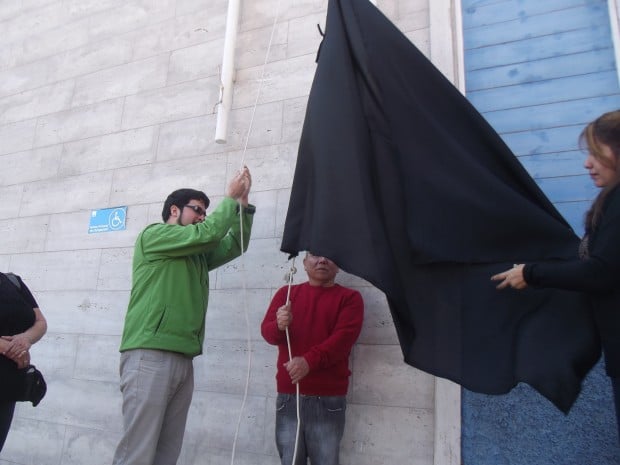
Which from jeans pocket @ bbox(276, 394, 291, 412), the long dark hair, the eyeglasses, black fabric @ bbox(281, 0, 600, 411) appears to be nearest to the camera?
the long dark hair

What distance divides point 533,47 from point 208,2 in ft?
7.71

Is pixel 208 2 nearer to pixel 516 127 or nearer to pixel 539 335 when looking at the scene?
pixel 516 127

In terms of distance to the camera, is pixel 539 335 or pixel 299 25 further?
pixel 299 25

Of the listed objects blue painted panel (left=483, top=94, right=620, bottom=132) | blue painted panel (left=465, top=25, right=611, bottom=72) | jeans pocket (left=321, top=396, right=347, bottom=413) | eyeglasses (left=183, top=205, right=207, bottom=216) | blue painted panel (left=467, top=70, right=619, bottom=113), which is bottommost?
jeans pocket (left=321, top=396, right=347, bottom=413)

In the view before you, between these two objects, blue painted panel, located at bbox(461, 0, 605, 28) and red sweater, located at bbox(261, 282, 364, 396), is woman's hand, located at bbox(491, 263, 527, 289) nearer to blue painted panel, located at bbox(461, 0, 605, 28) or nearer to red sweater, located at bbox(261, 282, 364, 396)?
red sweater, located at bbox(261, 282, 364, 396)

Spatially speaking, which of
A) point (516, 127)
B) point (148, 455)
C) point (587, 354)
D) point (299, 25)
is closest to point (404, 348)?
point (587, 354)

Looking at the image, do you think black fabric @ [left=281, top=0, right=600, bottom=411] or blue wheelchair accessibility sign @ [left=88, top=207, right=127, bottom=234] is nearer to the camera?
black fabric @ [left=281, top=0, right=600, bottom=411]

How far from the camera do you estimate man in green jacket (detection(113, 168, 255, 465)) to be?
7.94ft

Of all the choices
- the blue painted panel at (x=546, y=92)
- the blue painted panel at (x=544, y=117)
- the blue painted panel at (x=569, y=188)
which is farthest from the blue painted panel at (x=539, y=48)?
the blue painted panel at (x=569, y=188)

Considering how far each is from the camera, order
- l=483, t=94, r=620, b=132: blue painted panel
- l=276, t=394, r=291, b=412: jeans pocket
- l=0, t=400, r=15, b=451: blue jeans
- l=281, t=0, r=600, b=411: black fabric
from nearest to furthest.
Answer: l=281, t=0, r=600, b=411: black fabric → l=0, t=400, r=15, b=451: blue jeans → l=276, t=394, r=291, b=412: jeans pocket → l=483, t=94, r=620, b=132: blue painted panel

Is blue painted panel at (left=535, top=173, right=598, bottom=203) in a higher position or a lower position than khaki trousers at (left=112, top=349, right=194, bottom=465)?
higher

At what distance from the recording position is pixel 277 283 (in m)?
3.22

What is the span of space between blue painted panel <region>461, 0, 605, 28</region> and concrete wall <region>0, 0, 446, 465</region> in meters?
0.27

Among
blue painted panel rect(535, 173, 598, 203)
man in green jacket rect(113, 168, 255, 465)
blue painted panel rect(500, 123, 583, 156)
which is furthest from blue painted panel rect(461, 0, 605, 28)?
man in green jacket rect(113, 168, 255, 465)
